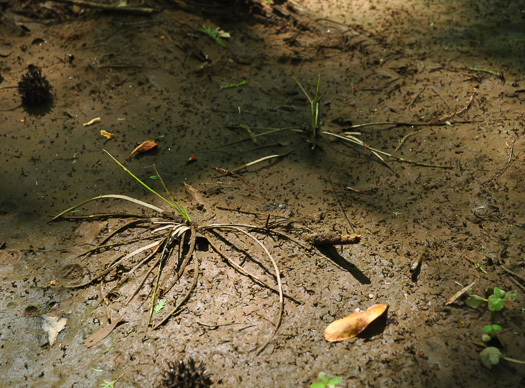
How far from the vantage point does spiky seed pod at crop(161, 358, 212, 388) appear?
76.0 inches

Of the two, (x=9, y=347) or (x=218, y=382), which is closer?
(x=218, y=382)

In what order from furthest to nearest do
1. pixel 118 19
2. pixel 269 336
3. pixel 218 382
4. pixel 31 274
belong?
1. pixel 118 19
2. pixel 31 274
3. pixel 269 336
4. pixel 218 382

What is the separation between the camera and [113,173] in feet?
10.6

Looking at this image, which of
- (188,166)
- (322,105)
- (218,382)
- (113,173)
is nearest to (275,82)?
(322,105)

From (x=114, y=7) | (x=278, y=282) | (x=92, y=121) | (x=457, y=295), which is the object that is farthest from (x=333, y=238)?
(x=114, y=7)

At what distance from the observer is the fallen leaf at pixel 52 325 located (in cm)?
227

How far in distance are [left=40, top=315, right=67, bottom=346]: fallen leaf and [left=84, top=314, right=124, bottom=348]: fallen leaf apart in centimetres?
19

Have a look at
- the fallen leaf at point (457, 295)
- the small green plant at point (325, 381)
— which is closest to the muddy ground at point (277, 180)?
the fallen leaf at point (457, 295)

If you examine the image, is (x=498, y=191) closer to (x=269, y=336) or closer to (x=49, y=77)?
(x=269, y=336)

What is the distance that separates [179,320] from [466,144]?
256 cm

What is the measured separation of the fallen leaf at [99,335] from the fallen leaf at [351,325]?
1189 mm

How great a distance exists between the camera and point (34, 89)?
3713mm

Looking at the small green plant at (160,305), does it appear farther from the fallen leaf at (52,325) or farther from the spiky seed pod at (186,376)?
the fallen leaf at (52,325)

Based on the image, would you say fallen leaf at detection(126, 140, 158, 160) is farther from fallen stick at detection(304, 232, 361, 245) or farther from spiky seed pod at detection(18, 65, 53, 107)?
fallen stick at detection(304, 232, 361, 245)
